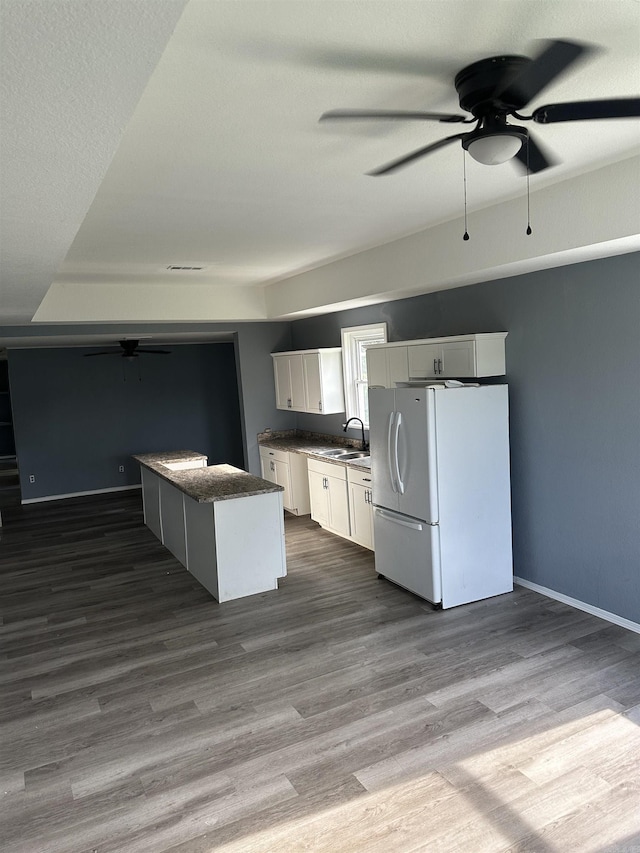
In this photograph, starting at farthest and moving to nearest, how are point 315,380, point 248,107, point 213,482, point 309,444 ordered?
1. point 309,444
2. point 315,380
3. point 213,482
4. point 248,107

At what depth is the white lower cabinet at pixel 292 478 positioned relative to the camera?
707 cm

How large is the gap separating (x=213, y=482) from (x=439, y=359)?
6.97 ft

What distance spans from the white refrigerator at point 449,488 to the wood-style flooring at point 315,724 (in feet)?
0.66

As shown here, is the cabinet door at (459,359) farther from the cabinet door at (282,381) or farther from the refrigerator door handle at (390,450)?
the cabinet door at (282,381)

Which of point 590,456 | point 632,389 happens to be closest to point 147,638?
point 590,456

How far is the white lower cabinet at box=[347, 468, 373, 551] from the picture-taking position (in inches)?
219

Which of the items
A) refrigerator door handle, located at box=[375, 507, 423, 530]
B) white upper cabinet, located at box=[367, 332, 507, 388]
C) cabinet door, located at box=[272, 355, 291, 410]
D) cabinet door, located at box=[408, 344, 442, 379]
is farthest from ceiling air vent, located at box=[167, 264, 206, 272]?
refrigerator door handle, located at box=[375, 507, 423, 530]

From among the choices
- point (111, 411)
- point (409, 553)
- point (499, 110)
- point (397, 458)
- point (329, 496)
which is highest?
point (499, 110)

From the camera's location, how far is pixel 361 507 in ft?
18.8

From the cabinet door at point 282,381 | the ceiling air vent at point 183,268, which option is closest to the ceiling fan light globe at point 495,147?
the ceiling air vent at point 183,268

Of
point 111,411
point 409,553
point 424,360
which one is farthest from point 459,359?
point 111,411

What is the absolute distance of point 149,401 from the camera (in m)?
9.77

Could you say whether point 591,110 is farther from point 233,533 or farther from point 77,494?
point 77,494

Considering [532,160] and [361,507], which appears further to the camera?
[361,507]
